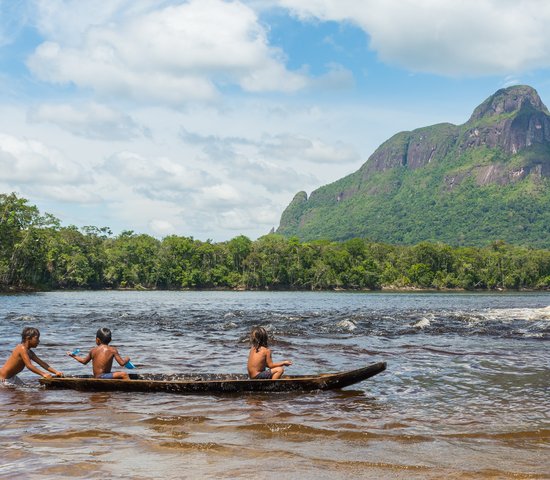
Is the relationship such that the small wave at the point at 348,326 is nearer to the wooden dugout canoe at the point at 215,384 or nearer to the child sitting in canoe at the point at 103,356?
the wooden dugout canoe at the point at 215,384

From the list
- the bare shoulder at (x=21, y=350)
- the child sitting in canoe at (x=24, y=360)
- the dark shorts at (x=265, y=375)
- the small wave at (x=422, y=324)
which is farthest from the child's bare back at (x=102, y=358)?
the small wave at (x=422, y=324)

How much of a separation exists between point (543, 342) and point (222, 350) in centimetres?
1336

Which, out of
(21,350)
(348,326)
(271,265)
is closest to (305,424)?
(21,350)

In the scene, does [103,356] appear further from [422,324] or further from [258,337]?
[422,324]

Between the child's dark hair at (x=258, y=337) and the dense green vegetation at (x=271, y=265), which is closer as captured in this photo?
the child's dark hair at (x=258, y=337)

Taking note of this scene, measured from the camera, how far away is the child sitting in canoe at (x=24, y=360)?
12469 millimetres

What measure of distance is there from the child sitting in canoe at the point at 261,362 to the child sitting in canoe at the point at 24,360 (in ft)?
14.2

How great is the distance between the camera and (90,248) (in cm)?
12112

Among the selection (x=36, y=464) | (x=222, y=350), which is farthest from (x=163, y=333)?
(x=36, y=464)

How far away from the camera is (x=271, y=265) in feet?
437

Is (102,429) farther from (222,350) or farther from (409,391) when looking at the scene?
(222,350)

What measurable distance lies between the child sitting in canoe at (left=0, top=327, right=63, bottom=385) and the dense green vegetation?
103 metres

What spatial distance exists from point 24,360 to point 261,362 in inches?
208

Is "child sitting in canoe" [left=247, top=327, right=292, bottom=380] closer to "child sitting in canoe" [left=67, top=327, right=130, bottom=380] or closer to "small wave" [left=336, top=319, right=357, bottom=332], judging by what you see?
"child sitting in canoe" [left=67, top=327, right=130, bottom=380]
